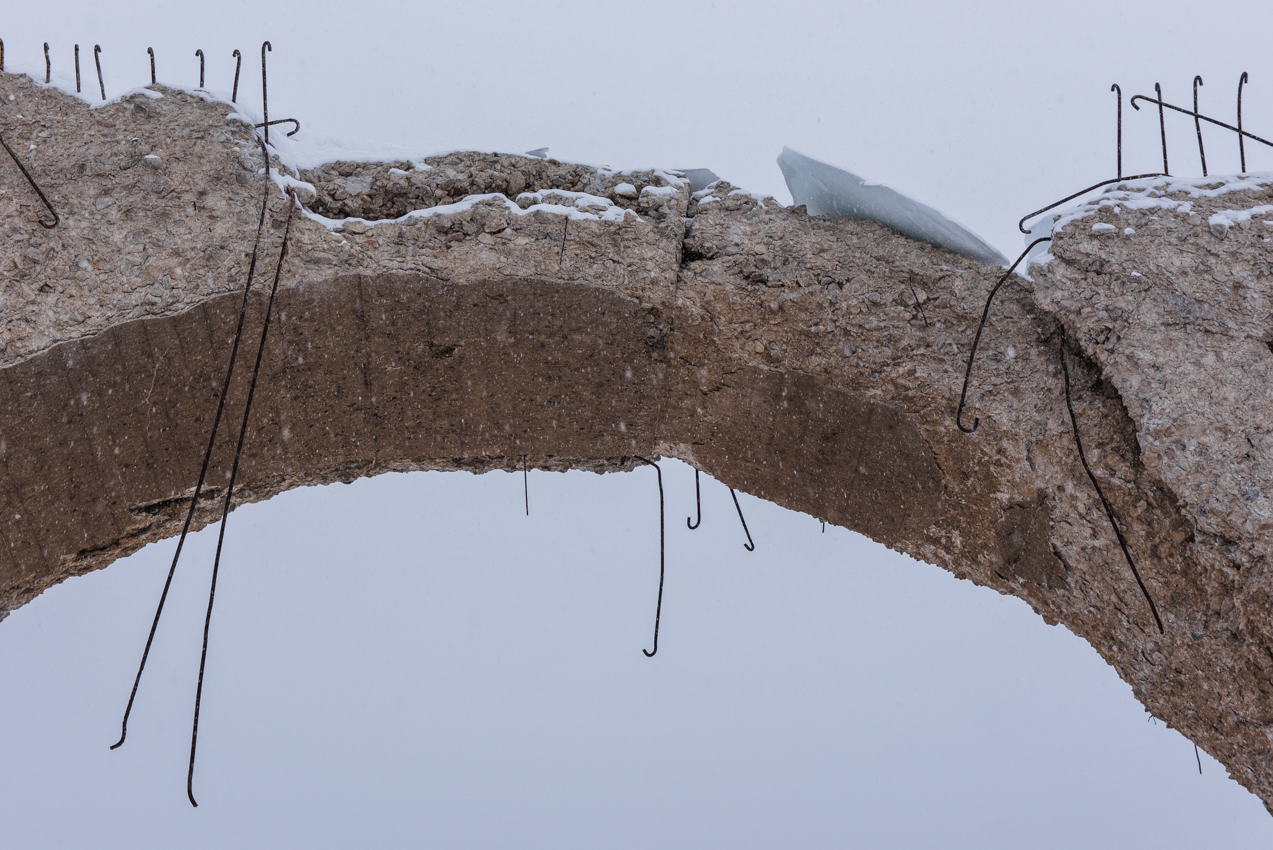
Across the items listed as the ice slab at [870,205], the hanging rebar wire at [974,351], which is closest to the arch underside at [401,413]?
the hanging rebar wire at [974,351]

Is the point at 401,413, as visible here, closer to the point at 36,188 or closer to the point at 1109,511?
the point at 36,188

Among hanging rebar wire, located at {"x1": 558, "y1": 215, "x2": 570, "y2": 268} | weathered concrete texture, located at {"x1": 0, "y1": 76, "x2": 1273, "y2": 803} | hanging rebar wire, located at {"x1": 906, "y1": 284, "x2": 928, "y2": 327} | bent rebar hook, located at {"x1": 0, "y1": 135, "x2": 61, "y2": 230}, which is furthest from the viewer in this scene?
hanging rebar wire, located at {"x1": 558, "y1": 215, "x2": 570, "y2": 268}

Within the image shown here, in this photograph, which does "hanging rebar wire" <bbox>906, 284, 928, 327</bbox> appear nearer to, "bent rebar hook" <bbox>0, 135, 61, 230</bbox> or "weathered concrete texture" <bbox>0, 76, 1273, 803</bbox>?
"weathered concrete texture" <bbox>0, 76, 1273, 803</bbox>

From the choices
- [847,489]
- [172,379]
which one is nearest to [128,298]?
[172,379]

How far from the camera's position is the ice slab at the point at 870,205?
2.59 m

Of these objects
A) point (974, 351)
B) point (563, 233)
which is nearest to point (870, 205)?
point (974, 351)

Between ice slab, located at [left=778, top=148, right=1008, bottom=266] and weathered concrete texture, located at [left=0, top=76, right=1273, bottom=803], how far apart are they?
0.08 meters

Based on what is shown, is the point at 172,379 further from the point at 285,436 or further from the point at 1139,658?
the point at 1139,658

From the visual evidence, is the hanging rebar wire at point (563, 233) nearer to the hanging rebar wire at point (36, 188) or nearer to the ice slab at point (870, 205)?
the ice slab at point (870, 205)

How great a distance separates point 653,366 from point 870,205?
39.3 inches

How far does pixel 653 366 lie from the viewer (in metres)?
2.71

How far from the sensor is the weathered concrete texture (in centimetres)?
219

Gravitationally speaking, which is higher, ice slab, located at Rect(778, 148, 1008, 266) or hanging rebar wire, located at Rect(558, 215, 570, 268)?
ice slab, located at Rect(778, 148, 1008, 266)

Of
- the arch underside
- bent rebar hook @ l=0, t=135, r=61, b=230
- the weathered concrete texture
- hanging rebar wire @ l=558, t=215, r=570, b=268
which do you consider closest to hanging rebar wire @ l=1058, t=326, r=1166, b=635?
the weathered concrete texture
